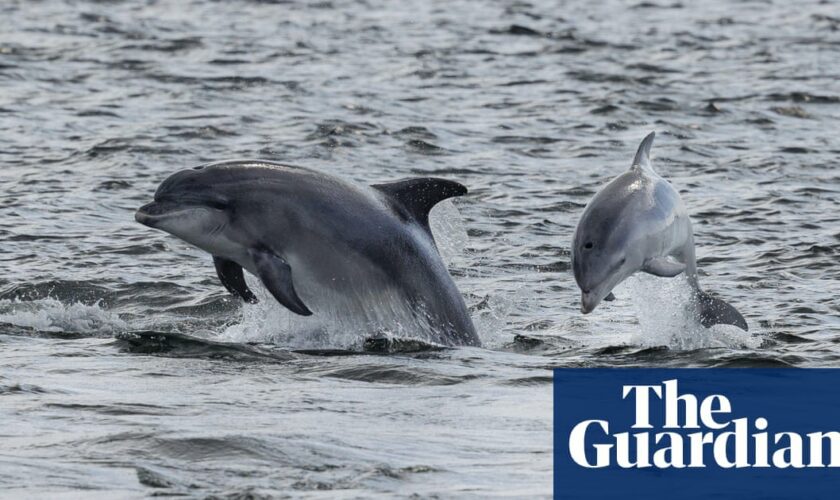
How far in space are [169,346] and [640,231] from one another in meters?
3.53

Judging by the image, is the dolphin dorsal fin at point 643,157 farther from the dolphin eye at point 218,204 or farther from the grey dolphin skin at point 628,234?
the dolphin eye at point 218,204

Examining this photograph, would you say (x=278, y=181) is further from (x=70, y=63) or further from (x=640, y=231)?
(x=70, y=63)

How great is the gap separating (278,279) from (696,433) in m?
3.34

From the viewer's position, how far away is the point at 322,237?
1214 cm

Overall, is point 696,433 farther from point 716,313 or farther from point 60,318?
point 60,318

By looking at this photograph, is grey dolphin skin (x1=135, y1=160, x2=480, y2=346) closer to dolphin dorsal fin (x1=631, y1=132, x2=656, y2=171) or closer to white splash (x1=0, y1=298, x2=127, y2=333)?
dolphin dorsal fin (x1=631, y1=132, x2=656, y2=171)

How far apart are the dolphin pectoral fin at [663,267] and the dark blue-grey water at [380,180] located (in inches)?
40.3

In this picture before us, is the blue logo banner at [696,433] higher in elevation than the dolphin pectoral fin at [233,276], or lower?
lower

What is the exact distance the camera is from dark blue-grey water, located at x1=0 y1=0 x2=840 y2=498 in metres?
9.51

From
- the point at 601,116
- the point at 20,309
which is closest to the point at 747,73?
the point at 601,116

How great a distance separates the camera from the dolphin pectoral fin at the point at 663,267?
11336mm

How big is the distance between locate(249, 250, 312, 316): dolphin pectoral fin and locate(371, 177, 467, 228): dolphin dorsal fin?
1.05 meters

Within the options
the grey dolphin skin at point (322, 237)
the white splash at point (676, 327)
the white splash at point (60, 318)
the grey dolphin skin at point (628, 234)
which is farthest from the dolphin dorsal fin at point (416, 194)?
the white splash at point (60, 318)

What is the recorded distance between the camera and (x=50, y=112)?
25.6 meters
